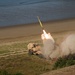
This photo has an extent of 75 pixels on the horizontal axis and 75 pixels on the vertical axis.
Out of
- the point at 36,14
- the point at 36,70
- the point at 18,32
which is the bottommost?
the point at 36,70

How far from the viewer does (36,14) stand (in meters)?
39.6

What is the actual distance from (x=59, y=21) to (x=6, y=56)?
13.8 meters

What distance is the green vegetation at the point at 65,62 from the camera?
671 inches

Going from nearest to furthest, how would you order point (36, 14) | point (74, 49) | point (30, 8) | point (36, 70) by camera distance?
point (36, 70) → point (74, 49) → point (36, 14) → point (30, 8)

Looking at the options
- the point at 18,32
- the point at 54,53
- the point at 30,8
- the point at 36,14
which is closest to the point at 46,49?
the point at 54,53

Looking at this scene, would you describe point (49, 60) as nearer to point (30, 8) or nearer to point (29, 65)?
point (29, 65)

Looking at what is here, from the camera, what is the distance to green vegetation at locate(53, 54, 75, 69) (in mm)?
17045

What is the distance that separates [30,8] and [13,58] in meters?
23.6

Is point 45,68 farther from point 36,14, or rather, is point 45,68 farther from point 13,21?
point 36,14

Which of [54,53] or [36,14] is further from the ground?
[36,14]

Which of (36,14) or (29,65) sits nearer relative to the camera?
(29,65)

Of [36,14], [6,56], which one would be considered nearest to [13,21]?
[36,14]

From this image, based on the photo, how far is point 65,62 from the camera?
17.4 m

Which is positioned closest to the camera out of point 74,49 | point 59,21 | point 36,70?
point 36,70
